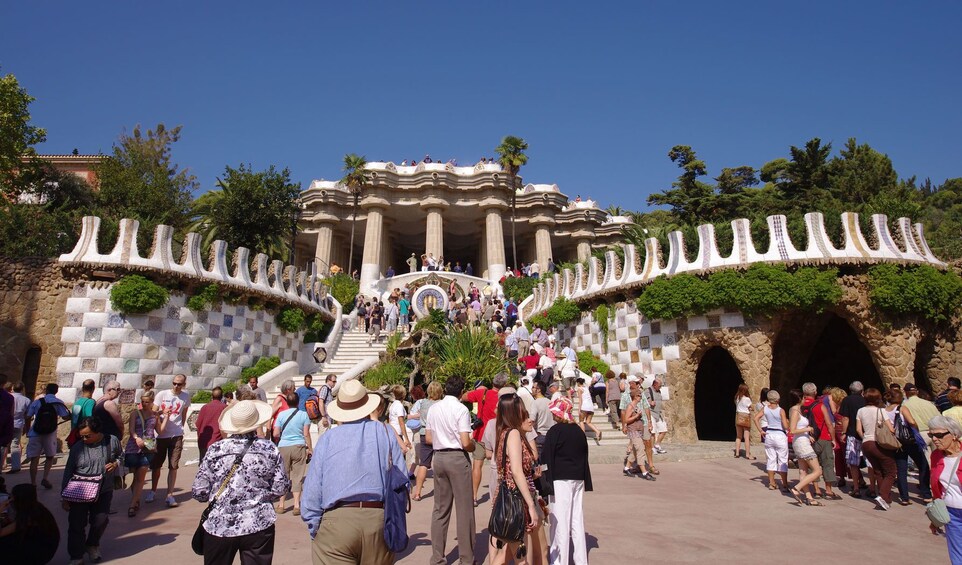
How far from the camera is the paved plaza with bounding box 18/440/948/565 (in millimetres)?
5629

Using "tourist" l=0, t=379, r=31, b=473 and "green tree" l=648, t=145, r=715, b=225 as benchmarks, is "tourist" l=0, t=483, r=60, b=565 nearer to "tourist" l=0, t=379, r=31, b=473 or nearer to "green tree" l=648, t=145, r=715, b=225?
"tourist" l=0, t=379, r=31, b=473

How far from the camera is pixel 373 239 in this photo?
132 feet

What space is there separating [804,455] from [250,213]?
942 inches

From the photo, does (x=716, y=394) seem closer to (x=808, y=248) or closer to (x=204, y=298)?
(x=808, y=248)

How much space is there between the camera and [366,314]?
25.3 meters

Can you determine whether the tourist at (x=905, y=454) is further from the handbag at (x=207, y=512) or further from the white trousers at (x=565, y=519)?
the handbag at (x=207, y=512)

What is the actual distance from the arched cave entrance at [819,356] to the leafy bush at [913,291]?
9.43 ft

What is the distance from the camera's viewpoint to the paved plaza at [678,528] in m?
5.63

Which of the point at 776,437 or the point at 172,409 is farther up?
the point at 172,409

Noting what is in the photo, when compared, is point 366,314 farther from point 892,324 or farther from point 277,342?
point 892,324

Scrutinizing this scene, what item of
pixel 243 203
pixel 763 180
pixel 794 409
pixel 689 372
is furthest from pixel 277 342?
pixel 763 180

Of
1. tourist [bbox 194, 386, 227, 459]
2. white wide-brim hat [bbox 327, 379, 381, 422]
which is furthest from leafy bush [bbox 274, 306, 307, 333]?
white wide-brim hat [bbox 327, 379, 381, 422]

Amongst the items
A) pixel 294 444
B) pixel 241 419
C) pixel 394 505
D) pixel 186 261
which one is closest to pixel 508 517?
pixel 394 505

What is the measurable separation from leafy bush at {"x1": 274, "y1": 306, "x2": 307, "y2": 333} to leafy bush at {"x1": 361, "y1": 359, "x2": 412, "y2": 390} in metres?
3.71
